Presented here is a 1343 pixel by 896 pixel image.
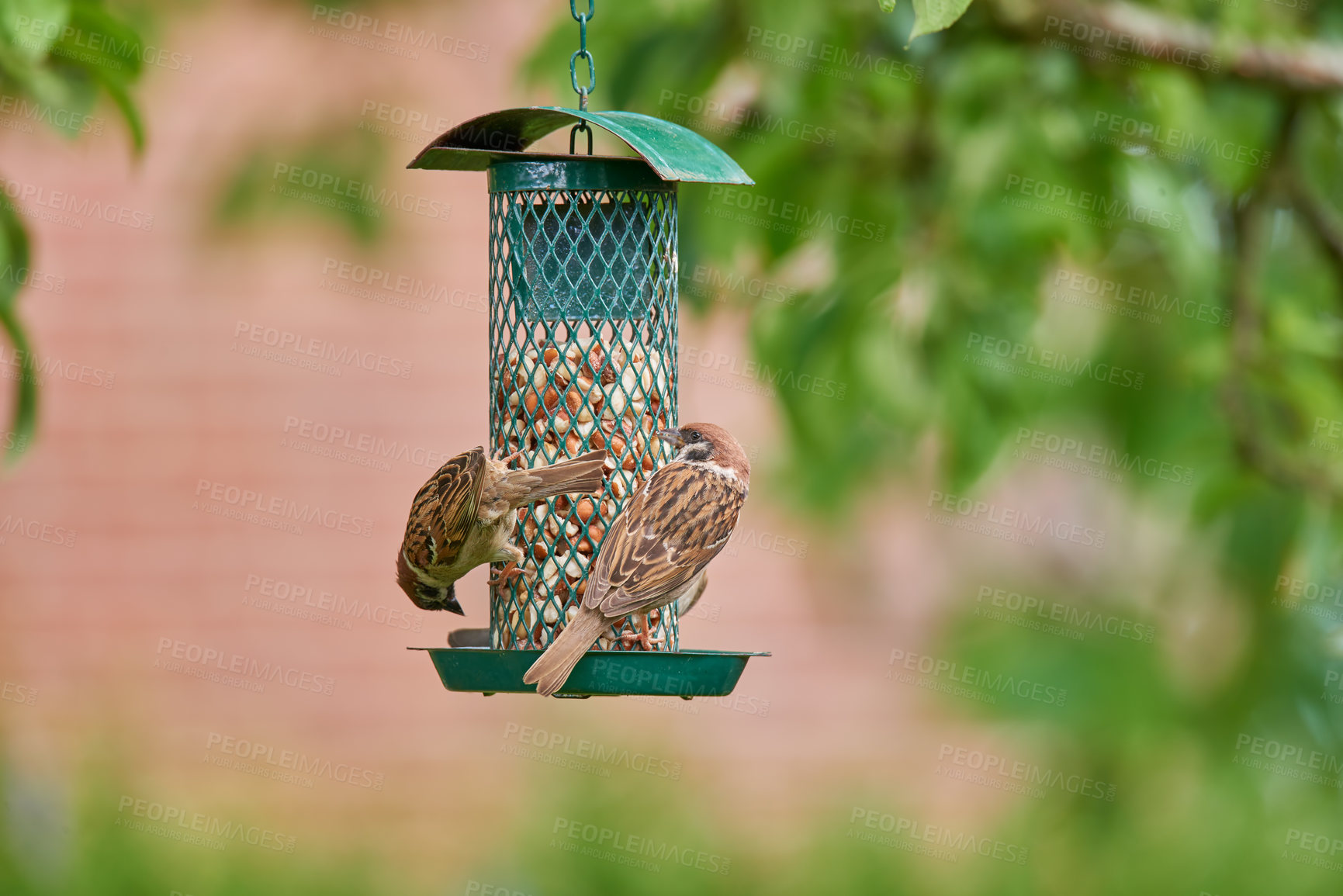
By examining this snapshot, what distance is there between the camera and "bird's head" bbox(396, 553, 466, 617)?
14.6 ft

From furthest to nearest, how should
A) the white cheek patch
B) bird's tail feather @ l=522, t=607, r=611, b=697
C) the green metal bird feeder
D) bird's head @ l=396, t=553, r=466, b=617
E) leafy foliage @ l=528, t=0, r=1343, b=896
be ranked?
leafy foliage @ l=528, t=0, r=1343, b=896 < bird's head @ l=396, t=553, r=466, b=617 < the green metal bird feeder < the white cheek patch < bird's tail feather @ l=522, t=607, r=611, b=697

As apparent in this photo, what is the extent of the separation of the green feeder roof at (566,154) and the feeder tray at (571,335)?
12 millimetres

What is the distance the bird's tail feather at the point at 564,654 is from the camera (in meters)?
3.59

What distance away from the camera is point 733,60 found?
4938 mm

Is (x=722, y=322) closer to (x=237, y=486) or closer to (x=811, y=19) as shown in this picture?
(x=237, y=486)

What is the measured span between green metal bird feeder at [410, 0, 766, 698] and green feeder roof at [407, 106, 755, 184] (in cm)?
1

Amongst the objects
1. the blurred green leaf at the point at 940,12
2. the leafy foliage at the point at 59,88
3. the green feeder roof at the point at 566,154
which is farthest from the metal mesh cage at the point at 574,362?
the blurred green leaf at the point at 940,12

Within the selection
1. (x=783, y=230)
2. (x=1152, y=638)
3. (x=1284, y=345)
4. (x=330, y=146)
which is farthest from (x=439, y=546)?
(x=1152, y=638)

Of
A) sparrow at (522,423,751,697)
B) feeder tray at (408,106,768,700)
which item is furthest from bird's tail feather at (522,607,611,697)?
feeder tray at (408,106,768,700)

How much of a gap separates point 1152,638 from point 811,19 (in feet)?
12.9

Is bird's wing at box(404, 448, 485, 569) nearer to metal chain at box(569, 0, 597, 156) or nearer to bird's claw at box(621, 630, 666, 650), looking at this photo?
bird's claw at box(621, 630, 666, 650)

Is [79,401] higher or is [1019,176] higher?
[1019,176]

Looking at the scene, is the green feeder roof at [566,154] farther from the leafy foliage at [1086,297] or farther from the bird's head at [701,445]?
the bird's head at [701,445]

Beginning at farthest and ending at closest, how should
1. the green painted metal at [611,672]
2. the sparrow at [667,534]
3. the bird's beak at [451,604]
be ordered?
the bird's beak at [451,604] < the sparrow at [667,534] < the green painted metal at [611,672]
